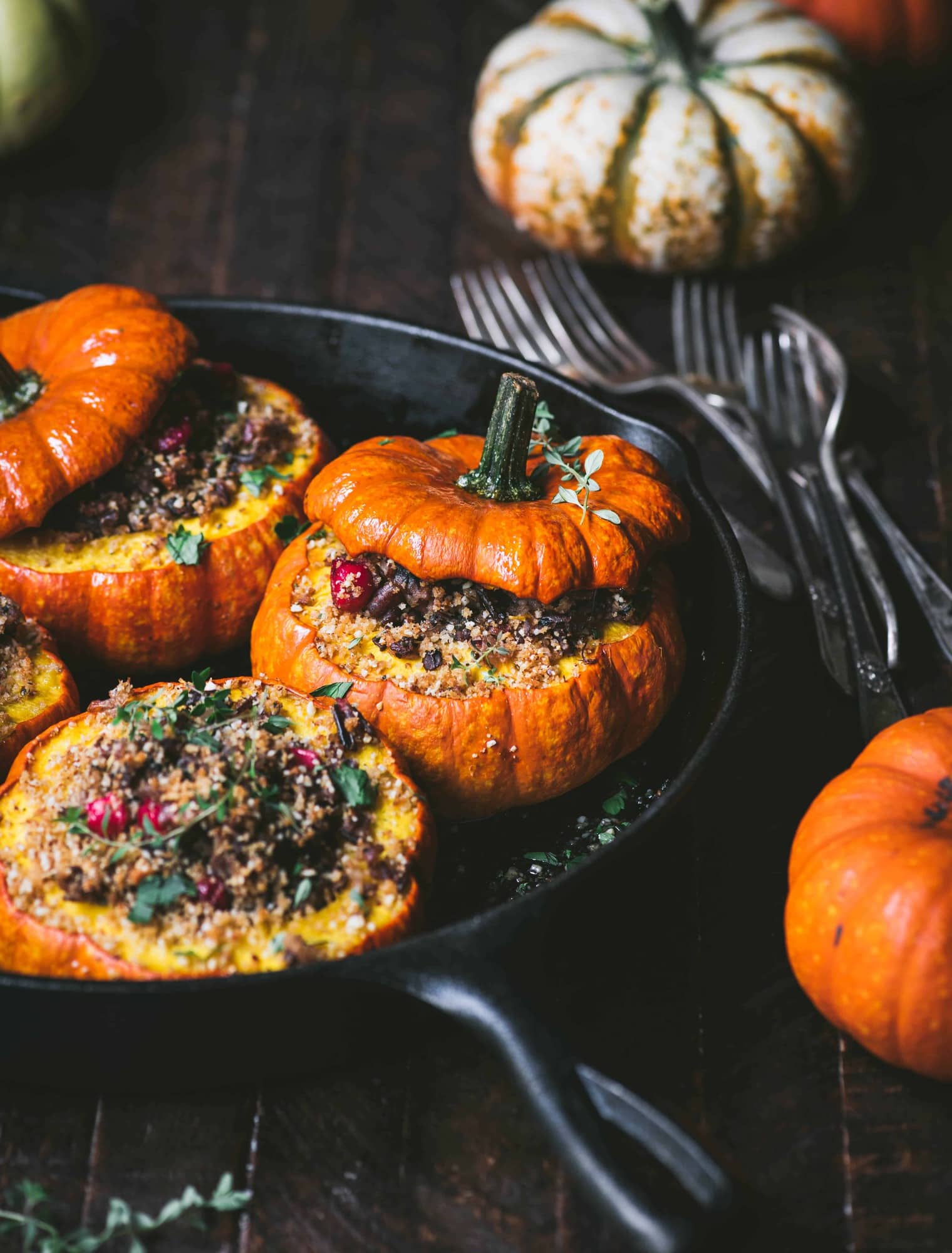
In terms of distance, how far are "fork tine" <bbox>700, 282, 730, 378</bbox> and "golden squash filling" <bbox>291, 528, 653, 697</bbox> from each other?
1.69 m

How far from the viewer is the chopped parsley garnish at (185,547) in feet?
9.68

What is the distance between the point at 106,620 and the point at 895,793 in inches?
68.7

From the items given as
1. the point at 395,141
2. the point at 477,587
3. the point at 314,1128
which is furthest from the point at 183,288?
the point at 314,1128

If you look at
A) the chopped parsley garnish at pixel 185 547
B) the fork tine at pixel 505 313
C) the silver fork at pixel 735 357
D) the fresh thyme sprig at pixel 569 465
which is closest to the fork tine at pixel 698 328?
→ the silver fork at pixel 735 357

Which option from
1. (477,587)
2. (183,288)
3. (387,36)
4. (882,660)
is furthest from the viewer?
(387,36)

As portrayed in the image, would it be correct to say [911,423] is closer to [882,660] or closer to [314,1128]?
[882,660]

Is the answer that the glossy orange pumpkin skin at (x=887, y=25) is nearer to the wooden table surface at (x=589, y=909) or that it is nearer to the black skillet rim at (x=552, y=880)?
the wooden table surface at (x=589, y=909)

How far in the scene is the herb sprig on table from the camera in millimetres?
2268

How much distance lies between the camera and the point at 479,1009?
2.12 meters

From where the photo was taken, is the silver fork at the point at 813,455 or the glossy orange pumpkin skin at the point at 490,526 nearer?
the glossy orange pumpkin skin at the point at 490,526

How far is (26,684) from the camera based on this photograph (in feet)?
9.07

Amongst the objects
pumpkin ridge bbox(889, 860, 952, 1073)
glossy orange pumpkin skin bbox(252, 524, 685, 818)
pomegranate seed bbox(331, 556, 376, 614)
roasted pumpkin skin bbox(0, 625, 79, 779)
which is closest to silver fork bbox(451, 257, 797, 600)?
glossy orange pumpkin skin bbox(252, 524, 685, 818)

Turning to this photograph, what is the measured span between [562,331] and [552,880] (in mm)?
2518

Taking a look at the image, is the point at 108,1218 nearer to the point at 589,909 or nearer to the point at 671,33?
the point at 589,909
